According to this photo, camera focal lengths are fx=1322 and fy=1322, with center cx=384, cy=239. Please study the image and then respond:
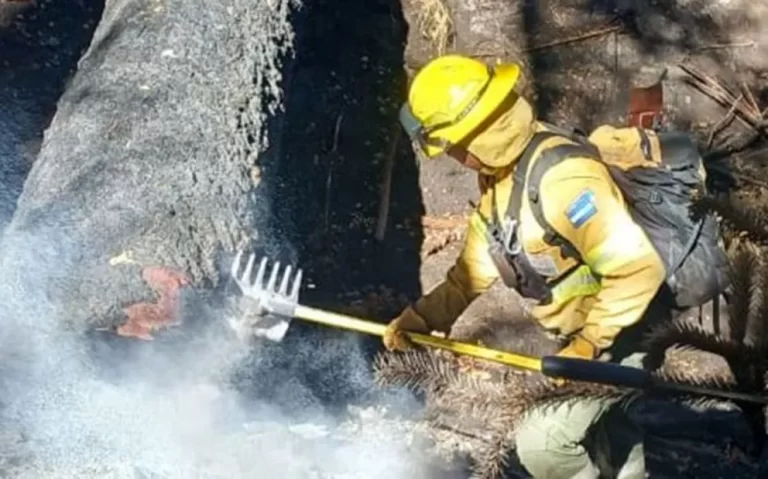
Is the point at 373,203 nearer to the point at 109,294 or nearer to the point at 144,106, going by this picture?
the point at 144,106

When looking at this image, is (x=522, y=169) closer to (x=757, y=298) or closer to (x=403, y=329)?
(x=403, y=329)

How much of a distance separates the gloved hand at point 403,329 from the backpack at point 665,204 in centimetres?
70

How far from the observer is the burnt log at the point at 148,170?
466 centimetres

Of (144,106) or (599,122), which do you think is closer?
(144,106)

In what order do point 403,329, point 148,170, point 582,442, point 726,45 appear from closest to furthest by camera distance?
point 148,170 < point 403,329 < point 582,442 < point 726,45

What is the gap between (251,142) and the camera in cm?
547

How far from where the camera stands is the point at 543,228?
461cm

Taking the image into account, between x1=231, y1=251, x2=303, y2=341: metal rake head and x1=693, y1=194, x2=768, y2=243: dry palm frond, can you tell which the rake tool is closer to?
x1=231, y1=251, x2=303, y2=341: metal rake head

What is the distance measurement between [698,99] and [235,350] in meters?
3.85

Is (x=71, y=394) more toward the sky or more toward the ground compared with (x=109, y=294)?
more toward the ground

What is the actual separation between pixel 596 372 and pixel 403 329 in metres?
1.19

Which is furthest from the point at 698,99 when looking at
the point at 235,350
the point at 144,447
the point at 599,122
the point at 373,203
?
the point at 144,447

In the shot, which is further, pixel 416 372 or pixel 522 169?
pixel 522 169

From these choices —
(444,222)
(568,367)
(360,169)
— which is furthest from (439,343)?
(360,169)
